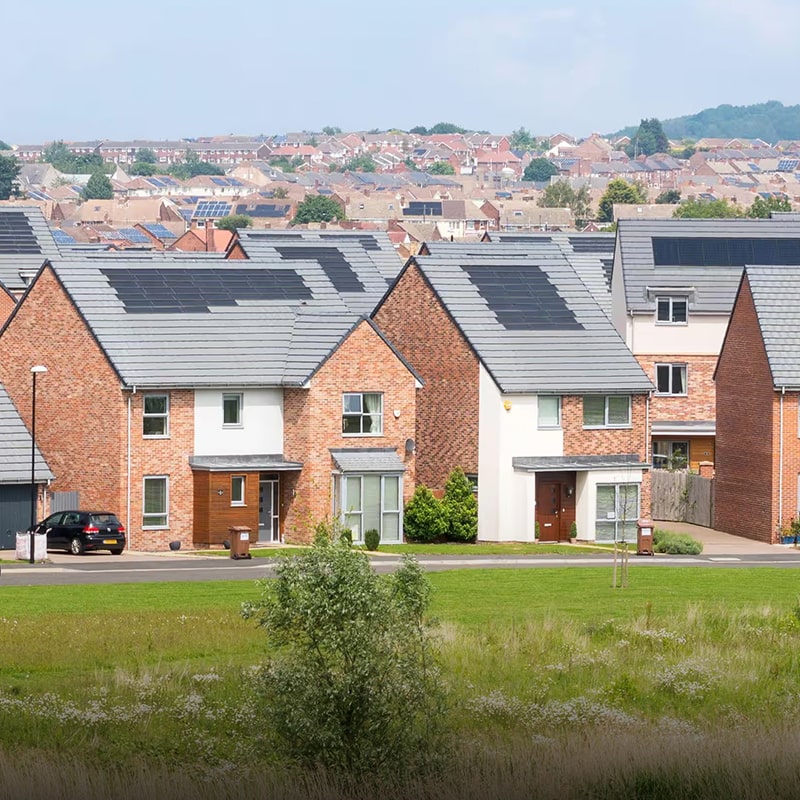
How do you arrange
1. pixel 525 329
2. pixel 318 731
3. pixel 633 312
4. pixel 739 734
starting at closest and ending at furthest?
pixel 318 731 → pixel 739 734 → pixel 525 329 → pixel 633 312

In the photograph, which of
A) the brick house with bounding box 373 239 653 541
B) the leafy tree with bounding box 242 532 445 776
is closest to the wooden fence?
the brick house with bounding box 373 239 653 541

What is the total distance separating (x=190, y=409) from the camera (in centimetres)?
6091

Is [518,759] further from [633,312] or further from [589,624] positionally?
[633,312]

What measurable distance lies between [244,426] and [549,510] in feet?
31.3

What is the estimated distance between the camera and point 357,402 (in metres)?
62.1

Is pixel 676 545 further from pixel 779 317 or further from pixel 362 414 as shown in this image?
pixel 362 414

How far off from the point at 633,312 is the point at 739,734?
169 ft

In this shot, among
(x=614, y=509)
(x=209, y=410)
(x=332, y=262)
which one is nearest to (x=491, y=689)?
(x=209, y=410)

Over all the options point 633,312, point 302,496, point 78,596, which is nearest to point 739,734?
point 78,596

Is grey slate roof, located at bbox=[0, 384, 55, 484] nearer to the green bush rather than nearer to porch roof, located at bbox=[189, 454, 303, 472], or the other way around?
porch roof, located at bbox=[189, 454, 303, 472]

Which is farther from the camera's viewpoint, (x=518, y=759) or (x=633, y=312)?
(x=633, y=312)

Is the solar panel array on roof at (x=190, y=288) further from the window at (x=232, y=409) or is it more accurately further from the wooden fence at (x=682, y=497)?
the wooden fence at (x=682, y=497)

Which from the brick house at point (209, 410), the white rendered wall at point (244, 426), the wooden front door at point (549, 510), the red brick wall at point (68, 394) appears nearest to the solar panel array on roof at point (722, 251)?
the wooden front door at point (549, 510)

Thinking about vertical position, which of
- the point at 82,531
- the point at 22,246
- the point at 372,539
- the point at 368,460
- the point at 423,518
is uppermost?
the point at 22,246
